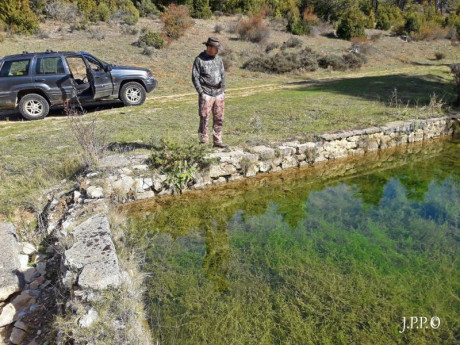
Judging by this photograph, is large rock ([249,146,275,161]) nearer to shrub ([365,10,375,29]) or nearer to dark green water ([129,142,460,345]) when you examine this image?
dark green water ([129,142,460,345])

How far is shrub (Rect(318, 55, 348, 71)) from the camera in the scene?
2008 centimetres

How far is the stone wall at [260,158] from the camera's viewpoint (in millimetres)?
5469

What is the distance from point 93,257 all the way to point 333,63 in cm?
1956

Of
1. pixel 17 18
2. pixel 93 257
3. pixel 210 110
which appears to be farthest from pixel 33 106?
pixel 17 18

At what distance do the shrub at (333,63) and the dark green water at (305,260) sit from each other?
49.1 ft

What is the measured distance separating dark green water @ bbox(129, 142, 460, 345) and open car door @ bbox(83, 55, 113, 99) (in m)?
5.64

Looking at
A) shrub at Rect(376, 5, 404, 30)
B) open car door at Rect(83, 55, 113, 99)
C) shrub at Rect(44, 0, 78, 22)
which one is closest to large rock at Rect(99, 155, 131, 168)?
open car door at Rect(83, 55, 113, 99)

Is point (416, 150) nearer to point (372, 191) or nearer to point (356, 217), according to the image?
point (372, 191)

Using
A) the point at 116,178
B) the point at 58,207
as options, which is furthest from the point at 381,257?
the point at 58,207

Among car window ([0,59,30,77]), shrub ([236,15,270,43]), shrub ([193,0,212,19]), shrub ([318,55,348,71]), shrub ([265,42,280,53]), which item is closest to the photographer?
car window ([0,59,30,77])

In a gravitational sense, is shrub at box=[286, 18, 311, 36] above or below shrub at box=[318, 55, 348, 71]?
above

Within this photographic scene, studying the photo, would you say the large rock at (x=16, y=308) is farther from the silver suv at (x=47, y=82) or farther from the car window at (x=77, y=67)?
the car window at (x=77, y=67)

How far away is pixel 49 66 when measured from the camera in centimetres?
966

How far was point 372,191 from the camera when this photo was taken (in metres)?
6.01
